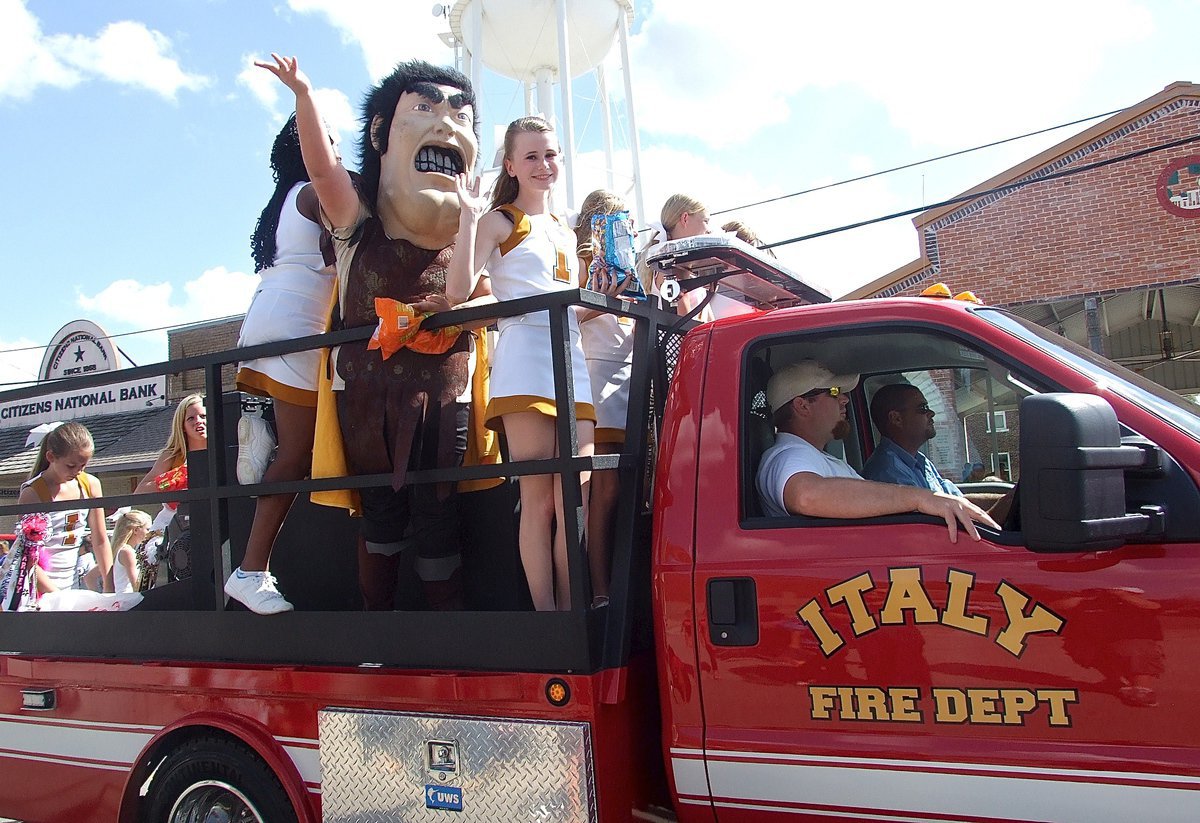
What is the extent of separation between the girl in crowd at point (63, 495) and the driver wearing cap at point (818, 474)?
161 inches

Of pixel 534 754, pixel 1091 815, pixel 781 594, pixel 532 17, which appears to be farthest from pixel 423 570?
pixel 532 17

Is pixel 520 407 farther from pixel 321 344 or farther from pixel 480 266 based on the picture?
pixel 321 344

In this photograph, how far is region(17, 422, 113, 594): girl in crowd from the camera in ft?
17.0

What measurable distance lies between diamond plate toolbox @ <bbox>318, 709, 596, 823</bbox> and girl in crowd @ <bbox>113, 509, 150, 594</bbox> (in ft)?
13.3

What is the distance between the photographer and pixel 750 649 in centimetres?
238

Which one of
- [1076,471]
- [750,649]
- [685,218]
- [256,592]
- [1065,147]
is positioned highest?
[1065,147]

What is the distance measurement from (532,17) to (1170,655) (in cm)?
1927

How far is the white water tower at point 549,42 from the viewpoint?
59.9 feet

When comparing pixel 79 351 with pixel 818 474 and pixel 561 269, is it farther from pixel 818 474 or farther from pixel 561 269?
pixel 818 474

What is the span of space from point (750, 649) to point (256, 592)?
5.70 feet

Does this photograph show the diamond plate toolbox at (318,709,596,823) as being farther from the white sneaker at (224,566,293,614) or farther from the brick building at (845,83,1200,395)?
the brick building at (845,83,1200,395)

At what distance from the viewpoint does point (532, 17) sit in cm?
1909

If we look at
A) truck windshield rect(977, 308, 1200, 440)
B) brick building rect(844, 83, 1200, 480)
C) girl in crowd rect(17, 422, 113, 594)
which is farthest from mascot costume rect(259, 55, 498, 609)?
brick building rect(844, 83, 1200, 480)

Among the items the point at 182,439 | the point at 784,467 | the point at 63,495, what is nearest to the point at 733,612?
the point at 784,467
